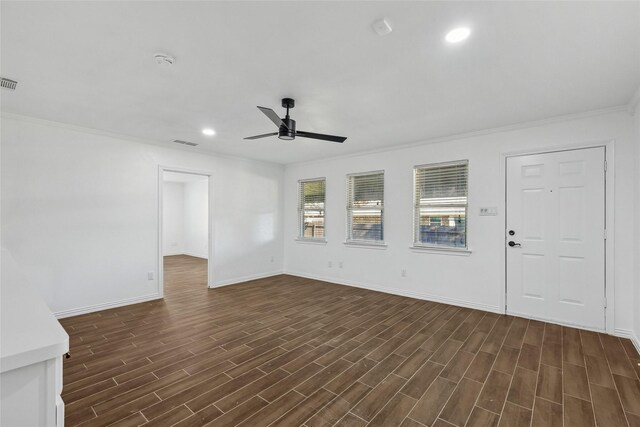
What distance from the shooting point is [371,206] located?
5.56m

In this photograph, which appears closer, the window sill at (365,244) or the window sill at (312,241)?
the window sill at (365,244)

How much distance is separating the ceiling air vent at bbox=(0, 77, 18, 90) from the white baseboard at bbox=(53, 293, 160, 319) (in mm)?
2676

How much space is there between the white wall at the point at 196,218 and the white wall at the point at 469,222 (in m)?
4.64

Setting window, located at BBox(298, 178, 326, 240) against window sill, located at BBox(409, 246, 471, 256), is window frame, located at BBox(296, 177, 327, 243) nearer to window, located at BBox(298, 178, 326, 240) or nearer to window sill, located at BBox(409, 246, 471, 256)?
window, located at BBox(298, 178, 326, 240)

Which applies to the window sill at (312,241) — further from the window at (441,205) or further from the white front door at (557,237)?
the white front door at (557,237)

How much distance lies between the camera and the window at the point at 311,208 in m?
6.38

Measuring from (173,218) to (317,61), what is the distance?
9451 millimetres

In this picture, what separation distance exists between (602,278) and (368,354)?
3008 mm

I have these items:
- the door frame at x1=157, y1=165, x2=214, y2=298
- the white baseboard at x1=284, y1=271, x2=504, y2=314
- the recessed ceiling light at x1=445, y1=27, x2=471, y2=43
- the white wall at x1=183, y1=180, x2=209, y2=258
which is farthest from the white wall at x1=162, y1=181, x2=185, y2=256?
the recessed ceiling light at x1=445, y1=27, x2=471, y2=43

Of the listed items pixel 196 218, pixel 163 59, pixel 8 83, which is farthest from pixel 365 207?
pixel 196 218

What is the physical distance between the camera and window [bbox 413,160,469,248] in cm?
451

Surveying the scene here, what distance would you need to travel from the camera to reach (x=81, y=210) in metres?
4.06

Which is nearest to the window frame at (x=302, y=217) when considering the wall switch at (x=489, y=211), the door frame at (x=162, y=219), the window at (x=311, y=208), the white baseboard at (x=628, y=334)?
the window at (x=311, y=208)

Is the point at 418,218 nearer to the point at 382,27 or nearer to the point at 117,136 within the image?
the point at 382,27
